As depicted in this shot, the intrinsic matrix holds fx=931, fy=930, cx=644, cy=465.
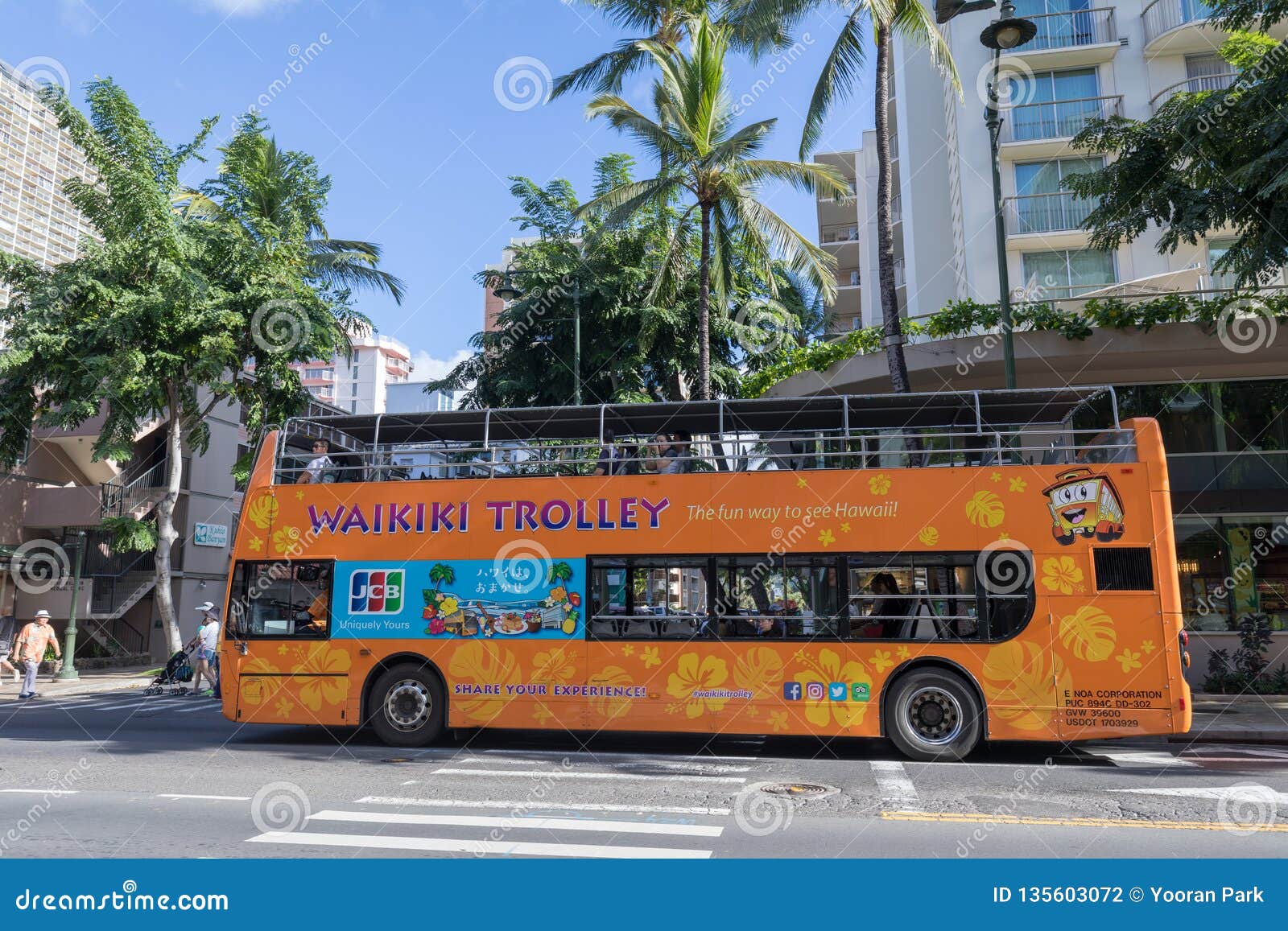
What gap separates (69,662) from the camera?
2414cm

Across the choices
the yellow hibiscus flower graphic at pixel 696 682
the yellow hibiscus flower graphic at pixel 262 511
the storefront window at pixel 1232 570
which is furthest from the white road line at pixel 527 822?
the storefront window at pixel 1232 570

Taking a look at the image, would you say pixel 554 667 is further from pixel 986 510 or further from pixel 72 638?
pixel 72 638

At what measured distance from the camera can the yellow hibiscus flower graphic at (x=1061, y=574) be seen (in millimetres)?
10375

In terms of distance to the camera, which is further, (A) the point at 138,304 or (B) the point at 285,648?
(A) the point at 138,304

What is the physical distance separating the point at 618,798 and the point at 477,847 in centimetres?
210

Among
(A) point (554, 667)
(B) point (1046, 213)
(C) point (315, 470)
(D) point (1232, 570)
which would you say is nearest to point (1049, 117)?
(B) point (1046, 213)

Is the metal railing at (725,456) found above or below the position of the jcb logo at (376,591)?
above

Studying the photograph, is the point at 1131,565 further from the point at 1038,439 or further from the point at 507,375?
the point at 507,375

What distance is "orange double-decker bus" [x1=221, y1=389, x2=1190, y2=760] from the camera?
10.3 meters

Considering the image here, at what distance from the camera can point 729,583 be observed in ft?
36.3

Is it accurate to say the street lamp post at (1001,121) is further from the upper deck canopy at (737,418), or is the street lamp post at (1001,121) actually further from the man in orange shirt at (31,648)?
the man in orange shirt at (31,648)

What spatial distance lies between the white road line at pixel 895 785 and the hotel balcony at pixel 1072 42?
872 inches

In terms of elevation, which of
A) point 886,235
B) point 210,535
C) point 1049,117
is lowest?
point 210,535

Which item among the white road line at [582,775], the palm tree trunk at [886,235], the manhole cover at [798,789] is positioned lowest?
the white road line at [582,775]
